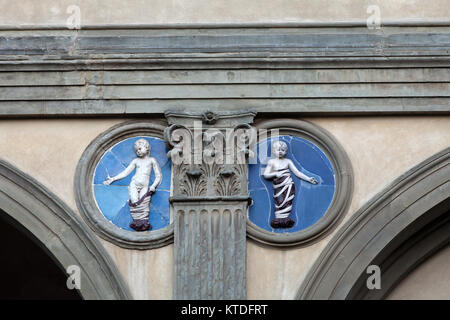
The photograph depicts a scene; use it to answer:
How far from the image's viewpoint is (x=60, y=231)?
1097cm

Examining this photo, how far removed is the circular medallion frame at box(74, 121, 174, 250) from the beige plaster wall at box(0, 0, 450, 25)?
100cm

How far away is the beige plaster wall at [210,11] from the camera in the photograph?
37.8 feet

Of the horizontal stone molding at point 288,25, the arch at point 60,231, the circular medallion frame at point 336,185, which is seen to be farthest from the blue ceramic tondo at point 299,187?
the arch at point 60,231

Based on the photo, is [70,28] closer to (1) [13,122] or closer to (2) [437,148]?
(1) [13,122]

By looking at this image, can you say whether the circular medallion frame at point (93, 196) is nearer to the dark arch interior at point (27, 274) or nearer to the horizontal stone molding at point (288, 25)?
the horizontal stone molding at point (288, 25)

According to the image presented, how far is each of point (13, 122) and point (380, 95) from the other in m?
3.16

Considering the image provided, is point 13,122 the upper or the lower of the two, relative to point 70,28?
lower

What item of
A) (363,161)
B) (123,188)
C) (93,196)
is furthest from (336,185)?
(93,196)

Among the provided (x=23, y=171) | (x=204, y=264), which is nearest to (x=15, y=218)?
(x=23, y=171)

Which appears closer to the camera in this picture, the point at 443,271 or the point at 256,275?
the point at 256,275

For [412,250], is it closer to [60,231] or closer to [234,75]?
[234,75]

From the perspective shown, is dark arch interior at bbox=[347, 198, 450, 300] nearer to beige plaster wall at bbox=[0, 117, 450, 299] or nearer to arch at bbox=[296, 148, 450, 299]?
arch at bbox=[296, 148, 450, 299]

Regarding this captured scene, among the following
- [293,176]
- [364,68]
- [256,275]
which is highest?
[364,68]

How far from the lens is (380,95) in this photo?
36.8 feet
